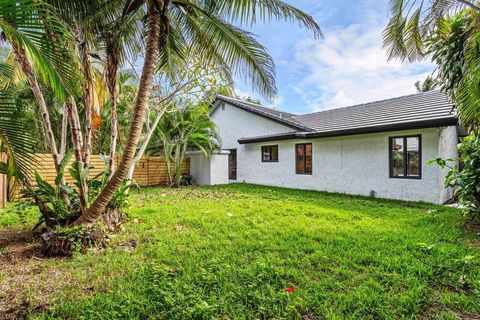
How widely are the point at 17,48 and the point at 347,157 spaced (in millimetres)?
10644

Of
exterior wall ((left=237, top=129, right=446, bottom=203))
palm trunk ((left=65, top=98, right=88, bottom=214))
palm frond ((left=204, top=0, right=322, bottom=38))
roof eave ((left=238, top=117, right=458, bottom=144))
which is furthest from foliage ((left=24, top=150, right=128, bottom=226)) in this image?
exterior wall ((left=237, top=129, right=446, bottom=203))

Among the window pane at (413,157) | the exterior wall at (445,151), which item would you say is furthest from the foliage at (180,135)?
the exterior wall at (445,151)

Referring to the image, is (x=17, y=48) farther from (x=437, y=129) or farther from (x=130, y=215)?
(x=437, y=129)

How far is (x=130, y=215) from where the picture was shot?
237 inches

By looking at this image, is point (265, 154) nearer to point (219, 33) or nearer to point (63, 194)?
point (219, 33)

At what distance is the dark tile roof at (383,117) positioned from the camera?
8.20m

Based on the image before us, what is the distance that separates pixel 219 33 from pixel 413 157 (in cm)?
823

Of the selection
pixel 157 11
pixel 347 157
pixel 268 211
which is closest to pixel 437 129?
pixel 347 157

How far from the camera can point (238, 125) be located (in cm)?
1572

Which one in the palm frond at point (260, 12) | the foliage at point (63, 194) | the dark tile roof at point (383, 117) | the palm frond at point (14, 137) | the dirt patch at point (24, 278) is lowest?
the dirt patch at point (24, 278)

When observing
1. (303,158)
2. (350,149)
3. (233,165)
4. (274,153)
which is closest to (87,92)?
(350,149)

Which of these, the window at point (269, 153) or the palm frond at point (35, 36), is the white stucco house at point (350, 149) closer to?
the window at point (269, 153)

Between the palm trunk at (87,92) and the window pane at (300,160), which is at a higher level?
the palm trunk at (87,92)

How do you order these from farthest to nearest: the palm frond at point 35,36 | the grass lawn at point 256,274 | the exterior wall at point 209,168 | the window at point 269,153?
1. the window at point 269,153
2. the exterior wall at point 209,168
3. the grass lawn at point 256,274
4. the palm frond at point 35,36
